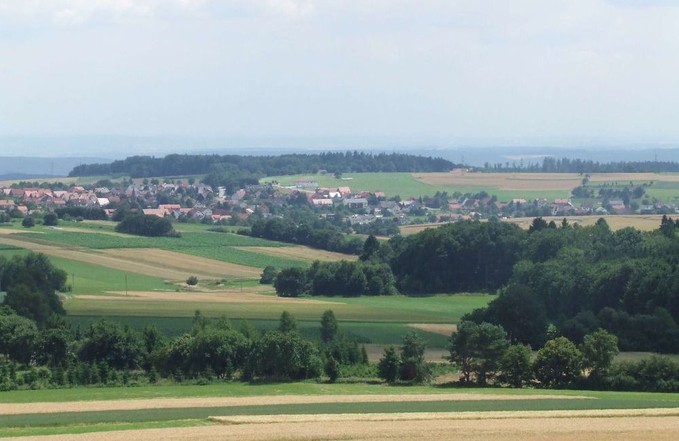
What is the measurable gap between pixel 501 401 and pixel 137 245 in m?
63.1

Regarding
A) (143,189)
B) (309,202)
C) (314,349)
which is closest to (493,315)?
(314,349)

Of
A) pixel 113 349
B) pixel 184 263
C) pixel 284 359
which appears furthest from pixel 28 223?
pixel 284 359

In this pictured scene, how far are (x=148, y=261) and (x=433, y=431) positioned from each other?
60.5 m

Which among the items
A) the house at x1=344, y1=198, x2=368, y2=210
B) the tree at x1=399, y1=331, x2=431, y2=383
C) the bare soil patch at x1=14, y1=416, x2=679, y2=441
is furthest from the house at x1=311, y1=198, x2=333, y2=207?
the bare soil patch at x1=14, y1=416, x2=679, y2=441

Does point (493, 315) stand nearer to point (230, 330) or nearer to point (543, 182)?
point (230, 330)

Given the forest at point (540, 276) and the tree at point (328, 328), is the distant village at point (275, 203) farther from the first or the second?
the tree at point (328, 328)

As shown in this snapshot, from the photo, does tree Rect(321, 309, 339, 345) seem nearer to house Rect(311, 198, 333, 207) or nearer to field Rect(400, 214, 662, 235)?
field Rect(400, 214, 662, 235)

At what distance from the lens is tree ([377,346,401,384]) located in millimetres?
51812

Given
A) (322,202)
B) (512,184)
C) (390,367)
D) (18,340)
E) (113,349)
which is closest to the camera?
A: (390,367)

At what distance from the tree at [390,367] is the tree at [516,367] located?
11.9ft

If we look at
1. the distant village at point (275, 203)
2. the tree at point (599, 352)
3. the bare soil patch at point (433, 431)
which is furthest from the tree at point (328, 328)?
the distant village at point (275, 203)

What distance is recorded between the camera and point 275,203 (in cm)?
16925

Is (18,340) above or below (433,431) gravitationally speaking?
below

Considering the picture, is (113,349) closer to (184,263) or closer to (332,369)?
(332,369)
